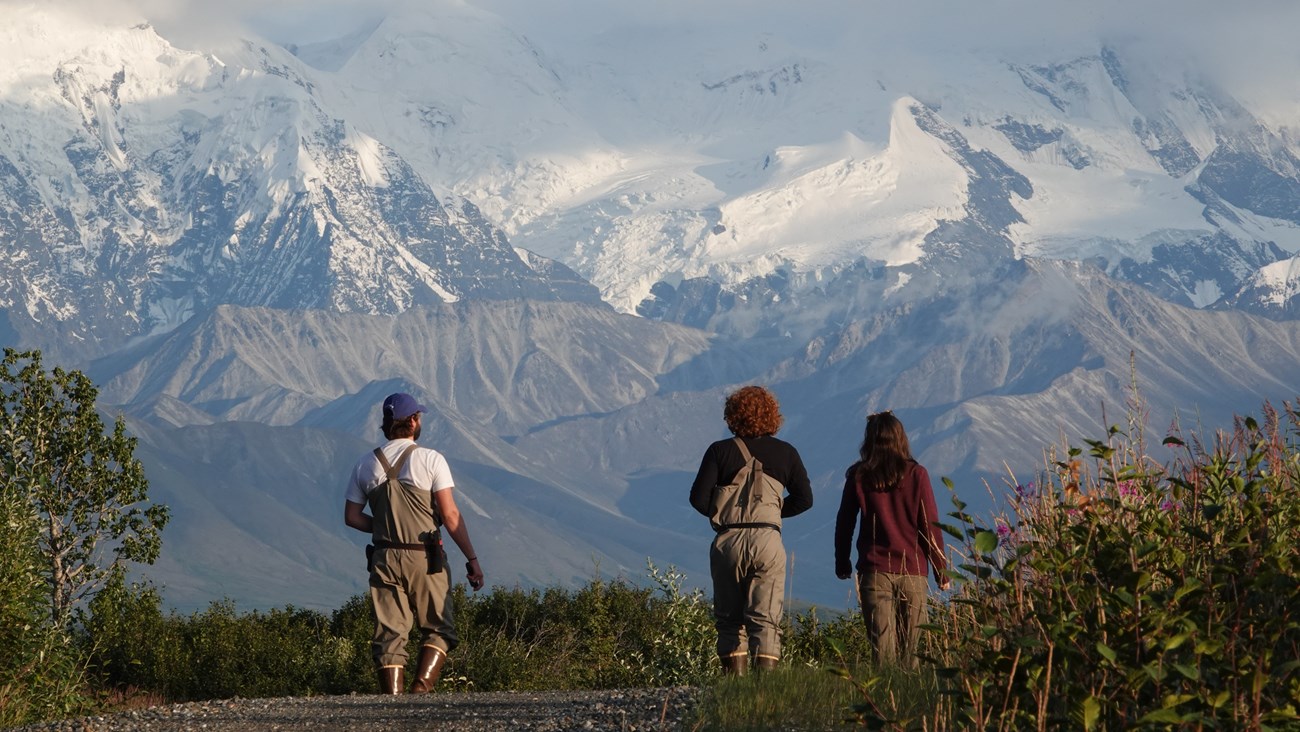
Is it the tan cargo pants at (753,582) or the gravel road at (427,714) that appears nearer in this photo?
the gravel road at (427,714)

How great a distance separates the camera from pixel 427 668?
1480cm

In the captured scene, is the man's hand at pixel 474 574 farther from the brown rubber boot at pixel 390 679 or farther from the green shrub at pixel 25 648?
the green shrub at pixel 25 648

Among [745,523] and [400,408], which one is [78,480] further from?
[745,523]

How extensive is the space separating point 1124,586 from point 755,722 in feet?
10.1

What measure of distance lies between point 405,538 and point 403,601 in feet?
1.95

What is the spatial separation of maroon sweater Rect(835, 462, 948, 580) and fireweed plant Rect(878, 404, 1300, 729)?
3.88 meters

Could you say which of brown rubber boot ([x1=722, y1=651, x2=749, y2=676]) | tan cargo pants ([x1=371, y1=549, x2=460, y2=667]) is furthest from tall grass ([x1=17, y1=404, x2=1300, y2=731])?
tan cargo pants ([x1=371, y1=549, x2=460, y2=667])

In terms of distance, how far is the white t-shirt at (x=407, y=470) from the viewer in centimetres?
1437

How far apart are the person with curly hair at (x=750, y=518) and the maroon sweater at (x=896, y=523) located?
402 millimetres

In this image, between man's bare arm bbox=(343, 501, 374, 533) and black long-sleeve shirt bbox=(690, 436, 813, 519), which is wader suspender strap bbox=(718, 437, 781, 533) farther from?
man's bare arm bbox=(343, 501, 374, 533)

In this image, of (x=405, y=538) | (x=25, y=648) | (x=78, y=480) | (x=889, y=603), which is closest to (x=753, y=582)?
(x=889, y=603)

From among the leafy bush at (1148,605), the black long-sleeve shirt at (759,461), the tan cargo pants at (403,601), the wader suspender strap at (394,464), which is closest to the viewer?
the leafy bush at (1148,605)

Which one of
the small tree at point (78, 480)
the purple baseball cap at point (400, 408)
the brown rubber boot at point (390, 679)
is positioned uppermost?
the small tree at point (78, 480)

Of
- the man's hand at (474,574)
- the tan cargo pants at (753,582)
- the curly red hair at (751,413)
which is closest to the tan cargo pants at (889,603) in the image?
the tan cargo pants at (753,582)
